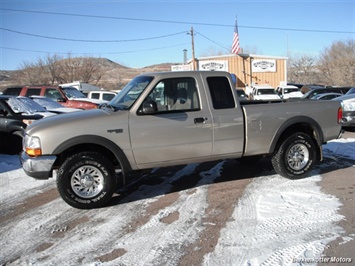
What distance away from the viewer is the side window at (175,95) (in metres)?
5.36

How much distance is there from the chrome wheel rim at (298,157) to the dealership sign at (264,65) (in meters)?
35.3

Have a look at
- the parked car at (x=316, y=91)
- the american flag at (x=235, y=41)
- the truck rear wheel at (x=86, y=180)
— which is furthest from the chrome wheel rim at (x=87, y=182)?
the american flag at (x=235, y=41)

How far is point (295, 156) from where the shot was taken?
6.32 m

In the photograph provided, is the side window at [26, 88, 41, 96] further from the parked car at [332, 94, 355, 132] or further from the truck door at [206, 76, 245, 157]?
the parked car at [332, 94, 355, 132]

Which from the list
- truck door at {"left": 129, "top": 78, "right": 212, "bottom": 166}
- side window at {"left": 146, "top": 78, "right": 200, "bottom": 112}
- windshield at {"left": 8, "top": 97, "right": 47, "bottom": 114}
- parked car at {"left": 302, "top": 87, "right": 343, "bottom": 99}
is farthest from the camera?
parked car at {"left": 302, "top": 87, "right": 343, "bottom": 99}

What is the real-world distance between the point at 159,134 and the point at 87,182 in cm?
123

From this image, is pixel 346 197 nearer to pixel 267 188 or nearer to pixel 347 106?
pixel 267 188

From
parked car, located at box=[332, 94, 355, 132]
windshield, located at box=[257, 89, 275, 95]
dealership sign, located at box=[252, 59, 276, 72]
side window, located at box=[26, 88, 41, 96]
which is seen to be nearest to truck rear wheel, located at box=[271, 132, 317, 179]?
parked car, located at box=[332, 94, 355, 132]

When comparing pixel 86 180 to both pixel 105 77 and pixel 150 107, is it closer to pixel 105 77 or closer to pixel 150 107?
pixel 150 107

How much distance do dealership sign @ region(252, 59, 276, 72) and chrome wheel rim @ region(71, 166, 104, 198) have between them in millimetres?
37318

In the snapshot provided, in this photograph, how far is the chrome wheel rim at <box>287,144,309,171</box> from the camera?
20.6 feet

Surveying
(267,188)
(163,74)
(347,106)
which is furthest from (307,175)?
(347,106)

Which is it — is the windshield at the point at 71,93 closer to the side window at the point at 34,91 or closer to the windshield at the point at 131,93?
the side window at the point at 34,91

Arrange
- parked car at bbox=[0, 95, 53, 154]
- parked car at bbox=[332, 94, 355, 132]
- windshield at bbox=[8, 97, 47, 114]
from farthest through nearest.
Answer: parked car at bbox=[332, 94, 355, 132] < windshield at bbox=[8, 97, 47, 114] < parked car at bbox=[0, 95, 53, 154]
